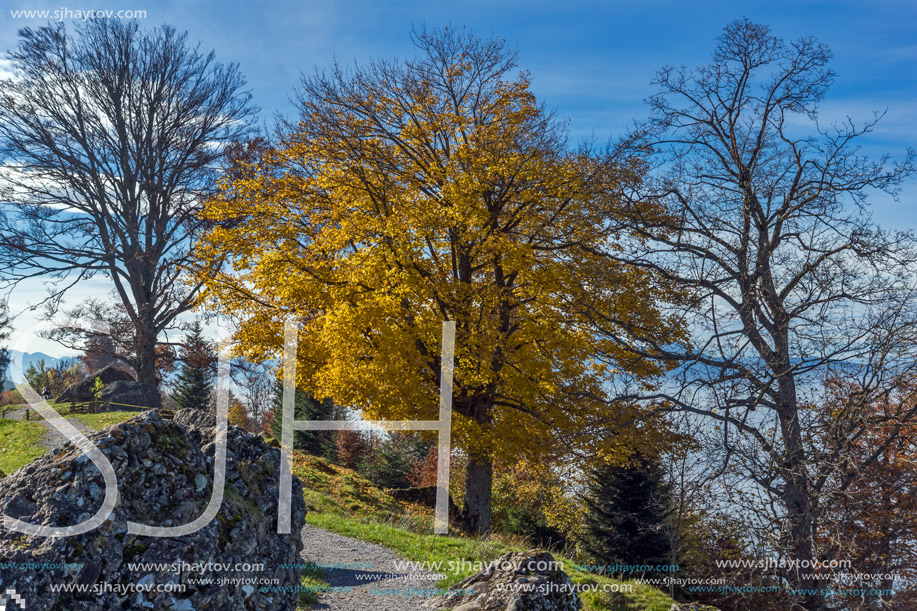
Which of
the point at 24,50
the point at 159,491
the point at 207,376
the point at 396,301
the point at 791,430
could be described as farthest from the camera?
the point at 207,376

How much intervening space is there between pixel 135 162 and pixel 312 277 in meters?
11.4

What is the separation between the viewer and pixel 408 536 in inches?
460

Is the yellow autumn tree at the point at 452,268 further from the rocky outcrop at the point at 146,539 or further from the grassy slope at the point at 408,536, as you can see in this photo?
the rocky outcrop at the point at 146,539

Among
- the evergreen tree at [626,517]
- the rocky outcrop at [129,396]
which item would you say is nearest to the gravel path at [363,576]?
the evergreen tree at [626,517]

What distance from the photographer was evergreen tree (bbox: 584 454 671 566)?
16109 mm

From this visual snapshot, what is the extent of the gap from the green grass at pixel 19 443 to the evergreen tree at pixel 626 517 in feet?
46.5

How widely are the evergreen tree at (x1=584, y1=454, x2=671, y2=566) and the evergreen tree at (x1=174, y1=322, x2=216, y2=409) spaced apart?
13.9 meters

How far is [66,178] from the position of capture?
20.6 m

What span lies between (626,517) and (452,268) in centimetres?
823

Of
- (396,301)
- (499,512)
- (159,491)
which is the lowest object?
(499,512)

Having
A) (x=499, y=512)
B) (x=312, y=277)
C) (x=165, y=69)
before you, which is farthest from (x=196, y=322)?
(x=499, y=512)

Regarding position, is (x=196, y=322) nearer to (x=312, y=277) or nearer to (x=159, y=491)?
(x=312, y=277)

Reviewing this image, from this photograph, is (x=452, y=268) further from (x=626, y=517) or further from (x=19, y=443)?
(x=19, y=443)

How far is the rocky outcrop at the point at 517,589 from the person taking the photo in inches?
235
